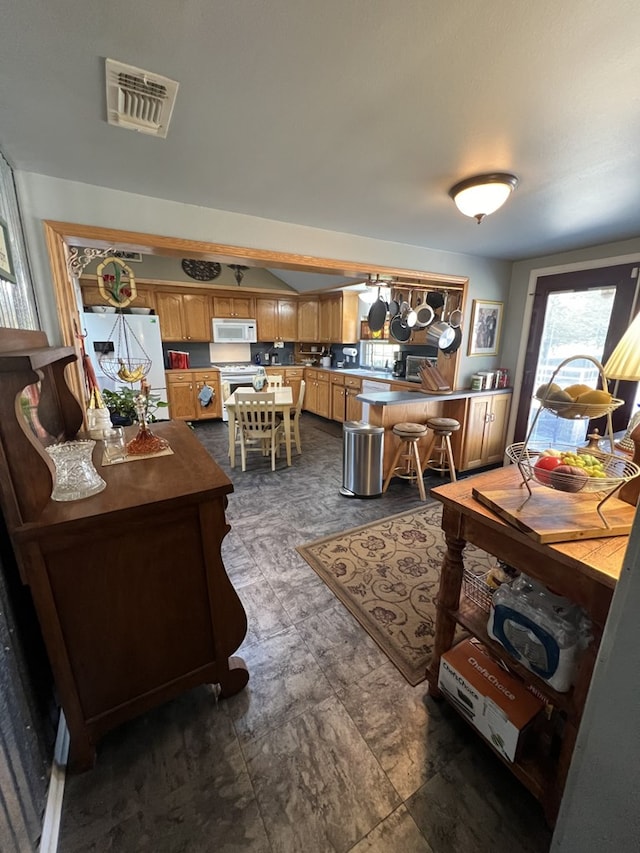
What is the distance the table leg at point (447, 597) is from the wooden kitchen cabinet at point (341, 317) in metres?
4.85

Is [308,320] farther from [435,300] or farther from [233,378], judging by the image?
[435,300]

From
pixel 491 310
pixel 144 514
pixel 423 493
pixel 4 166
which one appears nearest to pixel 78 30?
pixel 4 166

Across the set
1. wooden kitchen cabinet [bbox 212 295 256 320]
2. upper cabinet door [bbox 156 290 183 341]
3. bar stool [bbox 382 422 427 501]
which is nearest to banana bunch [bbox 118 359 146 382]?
bar stool [bbox 382 422 427 501]

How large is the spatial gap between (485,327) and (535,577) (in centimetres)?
327

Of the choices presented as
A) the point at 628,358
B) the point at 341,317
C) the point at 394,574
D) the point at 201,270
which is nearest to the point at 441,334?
the point at 628,358

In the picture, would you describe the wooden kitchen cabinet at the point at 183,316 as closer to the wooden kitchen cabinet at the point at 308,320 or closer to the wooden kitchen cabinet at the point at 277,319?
the wooden kitchen cabinet at the point at 277,319

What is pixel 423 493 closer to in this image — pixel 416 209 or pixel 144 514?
pixel 416 209

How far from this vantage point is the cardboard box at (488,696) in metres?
1.06

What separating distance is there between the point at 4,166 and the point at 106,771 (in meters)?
2.47

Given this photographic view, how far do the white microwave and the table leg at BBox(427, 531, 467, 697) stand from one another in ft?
17.8

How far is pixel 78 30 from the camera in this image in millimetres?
862

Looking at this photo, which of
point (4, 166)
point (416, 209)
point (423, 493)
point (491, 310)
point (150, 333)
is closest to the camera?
point (4, 166)

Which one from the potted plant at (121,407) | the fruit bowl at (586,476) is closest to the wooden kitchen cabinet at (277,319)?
the potted plant at (121,407)

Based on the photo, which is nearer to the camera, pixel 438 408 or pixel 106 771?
pixel 106 771
